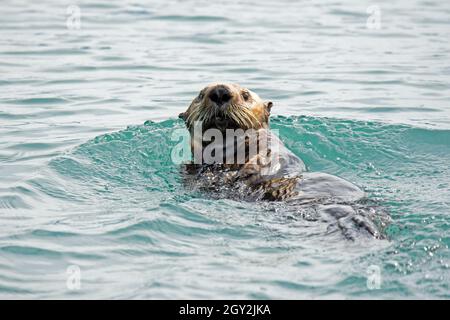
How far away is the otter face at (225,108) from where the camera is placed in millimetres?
6930

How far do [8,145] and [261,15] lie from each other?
29.4 feet

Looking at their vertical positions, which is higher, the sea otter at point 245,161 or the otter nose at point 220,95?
the otter nose at point 220,95

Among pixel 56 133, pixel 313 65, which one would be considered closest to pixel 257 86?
pixel 313 65

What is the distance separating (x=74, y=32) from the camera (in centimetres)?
1481

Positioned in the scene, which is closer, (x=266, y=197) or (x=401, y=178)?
(x=266, y=197)

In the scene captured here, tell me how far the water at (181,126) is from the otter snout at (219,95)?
0.87m

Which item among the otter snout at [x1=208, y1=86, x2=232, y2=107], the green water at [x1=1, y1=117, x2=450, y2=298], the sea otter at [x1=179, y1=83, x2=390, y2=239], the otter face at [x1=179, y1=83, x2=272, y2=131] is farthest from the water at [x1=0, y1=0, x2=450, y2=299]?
the otter snout at [x1=208, y1=86, x2=232, y2=107]

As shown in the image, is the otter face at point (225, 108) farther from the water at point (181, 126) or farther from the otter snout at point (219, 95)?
the water at point (181, 126)

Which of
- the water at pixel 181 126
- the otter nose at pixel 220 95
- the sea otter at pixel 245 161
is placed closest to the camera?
the water at pixel 181 126

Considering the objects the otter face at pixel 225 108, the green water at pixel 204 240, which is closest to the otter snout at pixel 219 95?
the otter face at pixel 225 108

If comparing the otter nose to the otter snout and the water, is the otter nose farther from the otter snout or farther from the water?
the water

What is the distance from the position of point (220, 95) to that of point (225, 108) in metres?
0.13
